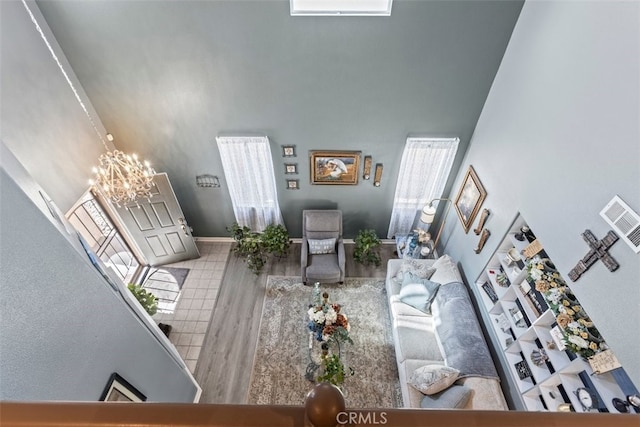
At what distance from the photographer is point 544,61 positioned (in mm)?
3010

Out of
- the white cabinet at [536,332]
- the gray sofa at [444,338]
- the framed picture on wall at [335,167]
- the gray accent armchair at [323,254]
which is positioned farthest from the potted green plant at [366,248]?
the white cabinet at [536,332]

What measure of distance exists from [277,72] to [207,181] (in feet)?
7.16

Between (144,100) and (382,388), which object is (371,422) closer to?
(382,388)

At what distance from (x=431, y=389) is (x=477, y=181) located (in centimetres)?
269

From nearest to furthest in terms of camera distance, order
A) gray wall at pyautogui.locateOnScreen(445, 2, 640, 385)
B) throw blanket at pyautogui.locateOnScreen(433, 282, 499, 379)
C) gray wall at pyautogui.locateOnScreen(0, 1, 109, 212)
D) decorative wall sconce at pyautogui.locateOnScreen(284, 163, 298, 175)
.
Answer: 1. gray wall at pyautogui.locateOnScreen(445, 2, 640, 385)
2. gray wall at pyautogui.locateOnScreen(0, 1, 109, 212)
3. throw blanket at pyautogui.locateOnScreen(433, 282, 499, 379)
4. decorative wall sconce at pyautogui.locateOnScreen(284, 163, 298, 175)

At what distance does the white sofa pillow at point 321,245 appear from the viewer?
5.11 meters

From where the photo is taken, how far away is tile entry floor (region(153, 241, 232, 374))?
174 inches

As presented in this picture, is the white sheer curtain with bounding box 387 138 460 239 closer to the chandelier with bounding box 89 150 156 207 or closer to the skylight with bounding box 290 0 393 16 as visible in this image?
the skylight with bounding box 290 0 393 16

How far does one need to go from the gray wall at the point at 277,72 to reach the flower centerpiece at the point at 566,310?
2.23 meters

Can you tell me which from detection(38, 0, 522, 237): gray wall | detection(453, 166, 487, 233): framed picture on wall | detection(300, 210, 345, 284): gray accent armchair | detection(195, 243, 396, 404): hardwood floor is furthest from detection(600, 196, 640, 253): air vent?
detection(195, 243, 396, 404): hardwood floor

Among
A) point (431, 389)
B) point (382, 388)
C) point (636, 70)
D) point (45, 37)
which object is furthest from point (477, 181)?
point (45, 37)

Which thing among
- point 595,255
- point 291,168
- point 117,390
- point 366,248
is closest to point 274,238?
point 291,168

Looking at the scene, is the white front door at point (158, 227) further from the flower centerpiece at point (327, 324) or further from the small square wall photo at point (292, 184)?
the flower centerpiece at point (327, 324)

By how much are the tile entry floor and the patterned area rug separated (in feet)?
2.94
